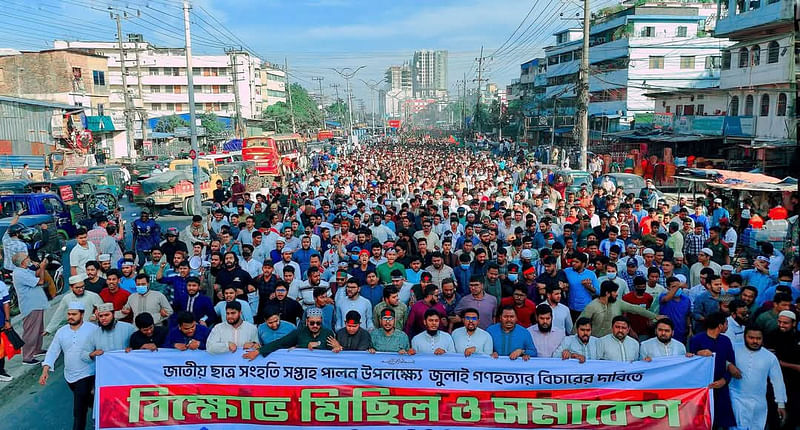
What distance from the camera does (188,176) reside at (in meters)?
24.9

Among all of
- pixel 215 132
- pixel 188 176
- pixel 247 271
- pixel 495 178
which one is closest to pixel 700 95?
pixel 495 178

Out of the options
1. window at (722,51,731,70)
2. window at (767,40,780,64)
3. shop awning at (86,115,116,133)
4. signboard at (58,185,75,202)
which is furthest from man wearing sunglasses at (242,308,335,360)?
shop awning at (86,115,116,133)

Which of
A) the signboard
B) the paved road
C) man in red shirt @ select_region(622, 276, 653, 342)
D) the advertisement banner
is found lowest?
the paved road

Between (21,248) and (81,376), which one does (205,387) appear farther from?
(21,248)

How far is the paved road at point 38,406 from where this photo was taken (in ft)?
22.4

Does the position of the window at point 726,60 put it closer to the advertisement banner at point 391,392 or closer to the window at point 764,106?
the window at point 764,106

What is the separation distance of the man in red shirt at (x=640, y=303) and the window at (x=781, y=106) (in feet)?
77.5

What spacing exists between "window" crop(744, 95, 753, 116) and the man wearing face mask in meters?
30.1

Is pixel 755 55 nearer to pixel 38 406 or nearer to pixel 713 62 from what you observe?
pixel 713 62

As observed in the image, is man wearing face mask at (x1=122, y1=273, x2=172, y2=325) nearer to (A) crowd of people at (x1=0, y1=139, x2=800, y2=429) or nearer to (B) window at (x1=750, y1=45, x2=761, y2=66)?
(A) crowd of people at (x1=0, y1=139, x2=800, y2=429)

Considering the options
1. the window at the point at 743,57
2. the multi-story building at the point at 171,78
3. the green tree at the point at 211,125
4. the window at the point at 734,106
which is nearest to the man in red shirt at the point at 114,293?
the window at the point at 743,57

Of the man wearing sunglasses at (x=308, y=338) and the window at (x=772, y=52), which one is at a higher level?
the window at (x=772, y=52)

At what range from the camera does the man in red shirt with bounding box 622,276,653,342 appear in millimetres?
7125

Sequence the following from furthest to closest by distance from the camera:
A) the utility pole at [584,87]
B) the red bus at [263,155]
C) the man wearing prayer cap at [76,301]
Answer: the red bus at [263,155] → the utility pole at [584,87] → the man wearing prayer cap at [76,301]
